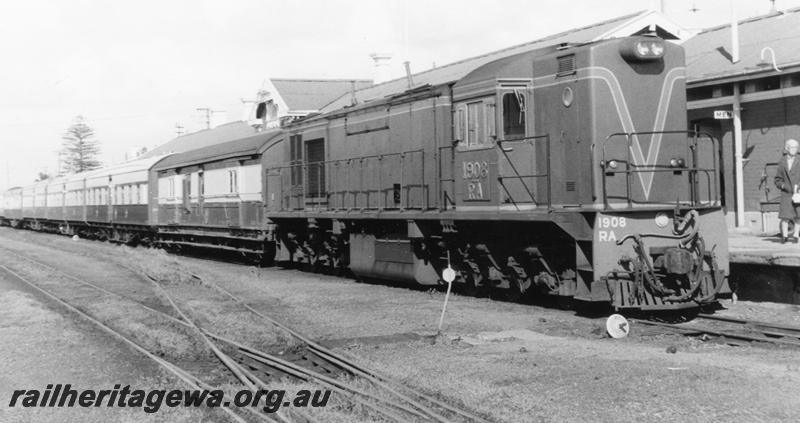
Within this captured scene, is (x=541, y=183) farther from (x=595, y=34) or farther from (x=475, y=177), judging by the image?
(x=595, y=34)

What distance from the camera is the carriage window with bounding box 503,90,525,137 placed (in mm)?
10711

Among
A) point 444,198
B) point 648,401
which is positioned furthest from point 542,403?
point 444,198

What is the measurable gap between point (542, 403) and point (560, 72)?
19.3 ft

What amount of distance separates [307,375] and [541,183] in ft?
16.5

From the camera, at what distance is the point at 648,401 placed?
5711 millimetres

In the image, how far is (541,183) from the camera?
1052 cm

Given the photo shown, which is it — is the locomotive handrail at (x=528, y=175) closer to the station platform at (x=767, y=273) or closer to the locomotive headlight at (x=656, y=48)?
the locomotive headlight at (x=656, y=48)

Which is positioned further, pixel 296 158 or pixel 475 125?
pixel 296 158

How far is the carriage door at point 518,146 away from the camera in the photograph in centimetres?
1065

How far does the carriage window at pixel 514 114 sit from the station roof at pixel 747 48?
6.72 meters

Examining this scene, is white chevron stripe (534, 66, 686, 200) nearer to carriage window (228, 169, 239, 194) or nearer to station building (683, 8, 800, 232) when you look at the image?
station building (683, 8, 800, 232)

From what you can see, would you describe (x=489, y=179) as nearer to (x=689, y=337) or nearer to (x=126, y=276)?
(x=689, y=337)

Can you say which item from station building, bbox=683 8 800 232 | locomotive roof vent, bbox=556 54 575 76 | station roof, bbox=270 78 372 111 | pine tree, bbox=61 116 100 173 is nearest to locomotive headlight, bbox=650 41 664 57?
locomotive roof vent, bbox=556 54 575 76

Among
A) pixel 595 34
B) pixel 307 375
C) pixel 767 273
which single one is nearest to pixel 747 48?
pixel 595 34
